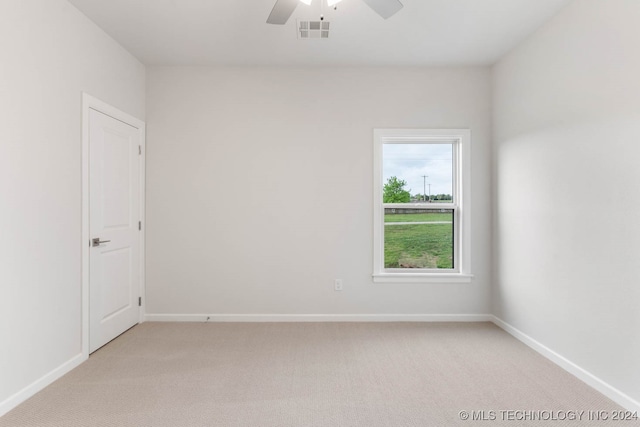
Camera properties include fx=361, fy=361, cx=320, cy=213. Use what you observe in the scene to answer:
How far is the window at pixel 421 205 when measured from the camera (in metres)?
4.10

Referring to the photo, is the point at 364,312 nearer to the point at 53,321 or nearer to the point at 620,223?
the point at 620,223

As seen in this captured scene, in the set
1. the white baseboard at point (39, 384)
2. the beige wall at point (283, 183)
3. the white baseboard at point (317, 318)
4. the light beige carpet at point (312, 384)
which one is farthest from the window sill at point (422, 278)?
the white baseboard at point (39, 384)

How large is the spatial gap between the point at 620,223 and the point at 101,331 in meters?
4.10

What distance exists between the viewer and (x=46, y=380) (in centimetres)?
252

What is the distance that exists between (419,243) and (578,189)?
5.66 ft

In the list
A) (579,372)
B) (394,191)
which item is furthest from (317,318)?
(579,372)

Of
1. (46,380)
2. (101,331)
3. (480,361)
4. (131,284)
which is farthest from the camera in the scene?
(131,284)

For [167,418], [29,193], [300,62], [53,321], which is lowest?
[167,418]

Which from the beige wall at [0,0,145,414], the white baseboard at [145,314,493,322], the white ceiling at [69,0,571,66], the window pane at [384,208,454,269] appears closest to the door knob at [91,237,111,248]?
the beige wall at [0,0,145,414]

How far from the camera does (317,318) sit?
13.0ft

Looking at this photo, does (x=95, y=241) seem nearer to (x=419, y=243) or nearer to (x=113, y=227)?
(x=113, y=227)

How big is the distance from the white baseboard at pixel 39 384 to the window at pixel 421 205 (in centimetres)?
296

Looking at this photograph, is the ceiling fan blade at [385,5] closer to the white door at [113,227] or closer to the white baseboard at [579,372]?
the white door at [113,227]

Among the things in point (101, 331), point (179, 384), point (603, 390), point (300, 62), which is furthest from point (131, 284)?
point (603, 390)
